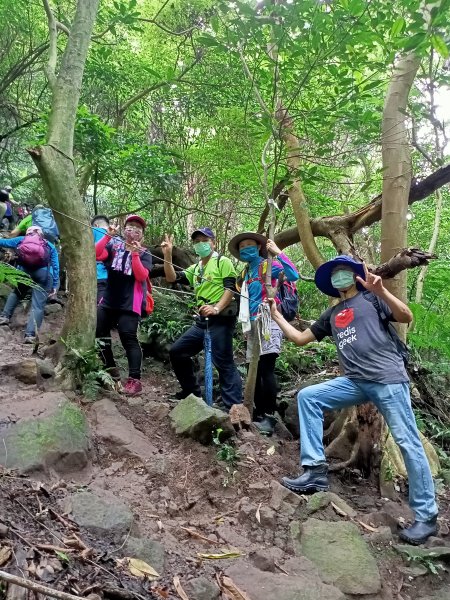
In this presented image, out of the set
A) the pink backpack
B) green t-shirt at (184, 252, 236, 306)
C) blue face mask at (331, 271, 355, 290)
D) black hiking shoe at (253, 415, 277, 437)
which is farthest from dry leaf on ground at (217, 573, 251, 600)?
the pink backpack

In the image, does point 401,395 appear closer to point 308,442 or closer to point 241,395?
point 308,442

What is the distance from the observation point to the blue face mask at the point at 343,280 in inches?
174

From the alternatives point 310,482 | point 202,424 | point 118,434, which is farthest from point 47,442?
point 310,482

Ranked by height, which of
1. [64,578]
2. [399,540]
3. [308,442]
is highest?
[308,442]

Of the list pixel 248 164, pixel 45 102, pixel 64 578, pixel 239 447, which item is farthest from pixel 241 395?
pixel 45 102

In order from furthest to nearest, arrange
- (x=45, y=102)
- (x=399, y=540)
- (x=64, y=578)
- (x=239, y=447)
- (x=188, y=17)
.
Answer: (x=45, y=102), (x=188, y=17), (x=239, y=447), (x=399, y=540), (x=64, y=578)

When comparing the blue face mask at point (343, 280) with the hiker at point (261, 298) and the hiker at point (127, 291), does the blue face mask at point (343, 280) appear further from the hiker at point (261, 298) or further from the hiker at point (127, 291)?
the hiker at point (127, 291)

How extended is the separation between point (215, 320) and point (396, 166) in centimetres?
281

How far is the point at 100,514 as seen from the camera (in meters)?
3.14

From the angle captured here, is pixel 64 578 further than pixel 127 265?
No

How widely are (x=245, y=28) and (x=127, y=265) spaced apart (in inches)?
111

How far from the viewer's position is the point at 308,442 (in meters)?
4.29

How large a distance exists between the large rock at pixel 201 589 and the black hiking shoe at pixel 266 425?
2.60 meters

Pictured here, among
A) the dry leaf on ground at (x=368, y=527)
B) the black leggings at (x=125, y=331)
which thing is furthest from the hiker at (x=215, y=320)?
the dry leaf on ground at (x=368, y=527)
